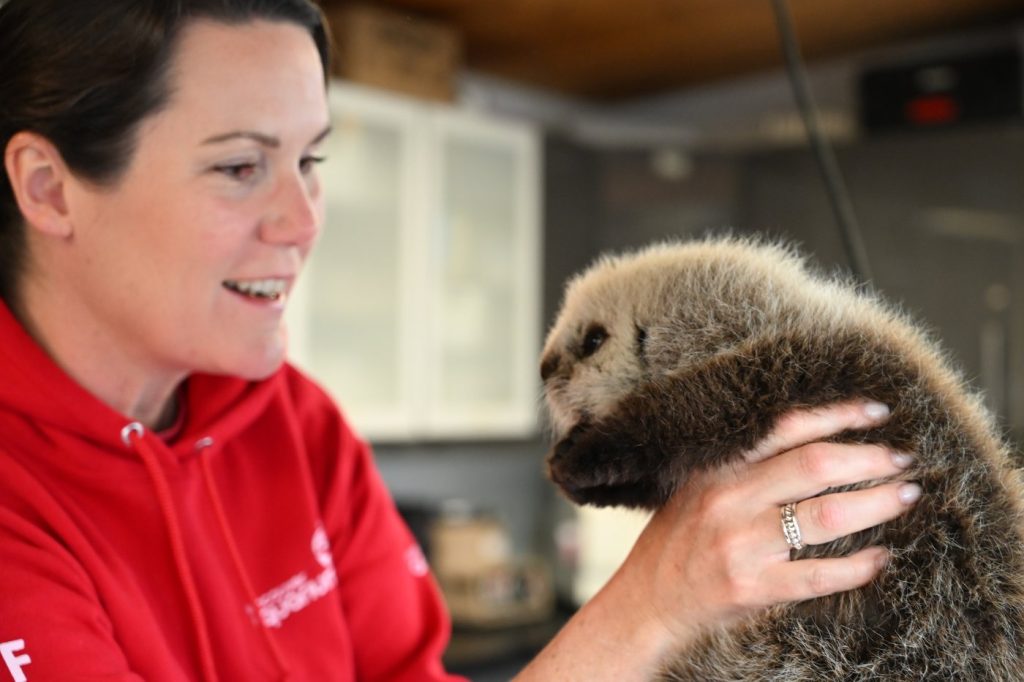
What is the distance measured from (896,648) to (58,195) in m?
0.85

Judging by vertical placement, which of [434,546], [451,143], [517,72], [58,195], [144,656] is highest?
[517,72]

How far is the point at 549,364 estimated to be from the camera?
95cm

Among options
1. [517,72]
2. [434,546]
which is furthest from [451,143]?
[434,546]

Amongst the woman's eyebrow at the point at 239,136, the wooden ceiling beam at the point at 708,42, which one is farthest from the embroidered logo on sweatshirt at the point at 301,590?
the wooden ceiling beam at the point at 708,42

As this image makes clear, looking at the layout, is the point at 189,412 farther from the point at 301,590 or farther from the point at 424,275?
the point at 424,275

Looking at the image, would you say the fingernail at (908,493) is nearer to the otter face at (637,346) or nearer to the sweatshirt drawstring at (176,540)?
the otter face at (637,346)

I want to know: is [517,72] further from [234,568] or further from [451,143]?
[234,568]

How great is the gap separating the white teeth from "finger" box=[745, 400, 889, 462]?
509 mm

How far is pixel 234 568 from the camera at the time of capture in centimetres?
100

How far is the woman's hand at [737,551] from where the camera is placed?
30.0 inches

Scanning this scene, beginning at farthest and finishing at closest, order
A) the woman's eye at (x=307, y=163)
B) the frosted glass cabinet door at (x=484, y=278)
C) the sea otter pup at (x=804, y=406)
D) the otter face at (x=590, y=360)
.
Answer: the frosted glass cabinet door at (x=484, y=278) < the woman's eye at (x=307, y=163) < the otter face at (x=590, y=360) < the sea otter pup at (x=804, y=406)

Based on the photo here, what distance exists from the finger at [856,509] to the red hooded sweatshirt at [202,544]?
0.51m

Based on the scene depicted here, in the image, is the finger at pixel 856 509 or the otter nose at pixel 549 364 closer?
the finger at pixel 856 509

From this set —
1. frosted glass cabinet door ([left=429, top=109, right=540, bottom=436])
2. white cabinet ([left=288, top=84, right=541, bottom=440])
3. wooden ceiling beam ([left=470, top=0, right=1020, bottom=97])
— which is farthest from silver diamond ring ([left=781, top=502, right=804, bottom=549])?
frosted glass cabinet door ([left=429, top=109, right=540, bottom=436])
